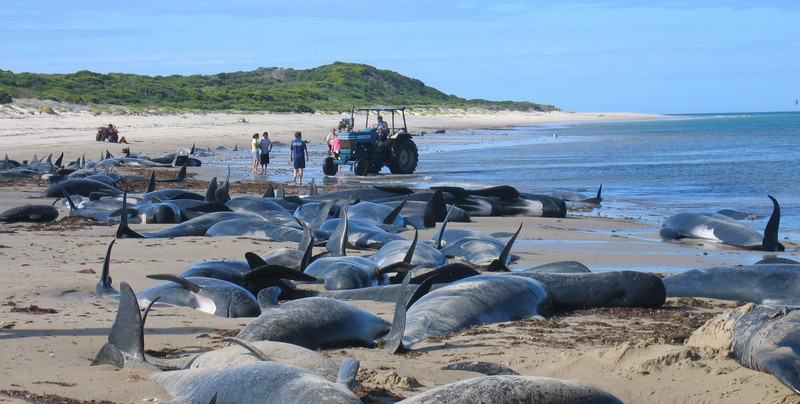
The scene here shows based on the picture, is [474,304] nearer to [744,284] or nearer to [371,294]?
[371,294]

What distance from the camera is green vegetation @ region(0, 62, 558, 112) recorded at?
54000 millimetres

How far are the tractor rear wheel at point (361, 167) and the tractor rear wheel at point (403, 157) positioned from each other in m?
0.66

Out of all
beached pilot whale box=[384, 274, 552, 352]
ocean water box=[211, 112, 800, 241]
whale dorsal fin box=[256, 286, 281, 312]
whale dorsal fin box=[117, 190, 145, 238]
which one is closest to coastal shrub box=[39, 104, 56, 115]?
ocean water box=[211, 112, 800, 241]

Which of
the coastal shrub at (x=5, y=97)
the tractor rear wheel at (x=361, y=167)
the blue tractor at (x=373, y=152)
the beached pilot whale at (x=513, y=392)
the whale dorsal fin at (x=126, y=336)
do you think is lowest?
the tractor rear wheel at (x=361, y=167)

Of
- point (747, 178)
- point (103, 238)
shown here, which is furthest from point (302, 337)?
point (747, 178)

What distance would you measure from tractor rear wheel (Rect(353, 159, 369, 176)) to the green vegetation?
2606 centimetres

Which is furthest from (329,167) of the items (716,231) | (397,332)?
(397,332)

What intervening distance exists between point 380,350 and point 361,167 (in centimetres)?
1825

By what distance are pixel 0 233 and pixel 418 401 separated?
24.8 feet

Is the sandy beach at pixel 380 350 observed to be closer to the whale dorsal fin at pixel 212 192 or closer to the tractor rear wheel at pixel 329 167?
the whale dorsal fin at pixel 212 192

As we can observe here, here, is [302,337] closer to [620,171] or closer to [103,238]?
[103,238]

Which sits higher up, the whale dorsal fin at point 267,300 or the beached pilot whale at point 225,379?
the beached pilot whale at point 225,379

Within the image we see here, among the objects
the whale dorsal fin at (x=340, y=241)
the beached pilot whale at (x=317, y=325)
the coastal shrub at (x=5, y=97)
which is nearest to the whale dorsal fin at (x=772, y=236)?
the whale dorsal fin at (x=340, y=241)

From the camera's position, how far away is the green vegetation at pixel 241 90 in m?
54.0
